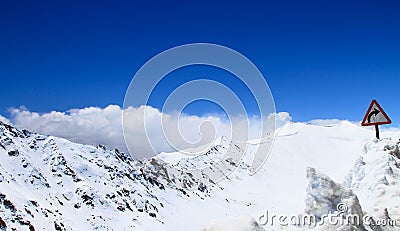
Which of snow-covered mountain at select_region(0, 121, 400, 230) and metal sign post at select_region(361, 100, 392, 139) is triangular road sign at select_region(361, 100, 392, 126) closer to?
metal sign post at select_region(361, 100, 392, 139)

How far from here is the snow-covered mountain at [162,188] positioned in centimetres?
1062

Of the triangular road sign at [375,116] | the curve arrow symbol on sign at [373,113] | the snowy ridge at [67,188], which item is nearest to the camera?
the triangular road sign at [375,116]

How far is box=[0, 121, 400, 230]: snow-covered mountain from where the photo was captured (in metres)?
10.6

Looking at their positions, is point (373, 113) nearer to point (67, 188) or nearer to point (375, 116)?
point (375, 116)

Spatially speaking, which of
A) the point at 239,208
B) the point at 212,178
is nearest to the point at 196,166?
the point at 212,178

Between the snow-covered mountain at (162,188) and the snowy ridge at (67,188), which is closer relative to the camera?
the snow-covered mountain at (162,188)

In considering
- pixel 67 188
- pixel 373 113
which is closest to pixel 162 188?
pixel 67 188

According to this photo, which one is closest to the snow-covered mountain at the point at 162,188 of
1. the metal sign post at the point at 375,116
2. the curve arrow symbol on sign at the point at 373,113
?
the metal sign post at the point at 375,116

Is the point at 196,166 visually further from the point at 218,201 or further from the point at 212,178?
the point at 218,201

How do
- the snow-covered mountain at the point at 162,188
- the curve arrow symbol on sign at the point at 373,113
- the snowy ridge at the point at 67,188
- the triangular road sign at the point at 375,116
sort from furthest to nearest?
the snowy ridge at the point at 67,188 → the curve arrow symbol on sign at the point at 373,113 → the triangular road sign at the point at 375,116 → the snow-covered mountain at the point at 162,188

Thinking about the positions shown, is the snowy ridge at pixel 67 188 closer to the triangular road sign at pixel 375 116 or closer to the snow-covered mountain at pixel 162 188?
the snow-covered mountain at pixel 162 188

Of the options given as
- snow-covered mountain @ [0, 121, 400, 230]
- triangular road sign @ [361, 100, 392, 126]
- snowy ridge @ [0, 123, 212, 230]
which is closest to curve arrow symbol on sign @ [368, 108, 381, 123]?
triangular road sign @ [361, 100, 392, 126]

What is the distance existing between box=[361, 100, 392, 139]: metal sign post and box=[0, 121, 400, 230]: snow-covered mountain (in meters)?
1.25

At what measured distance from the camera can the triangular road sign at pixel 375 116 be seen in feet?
40.8
